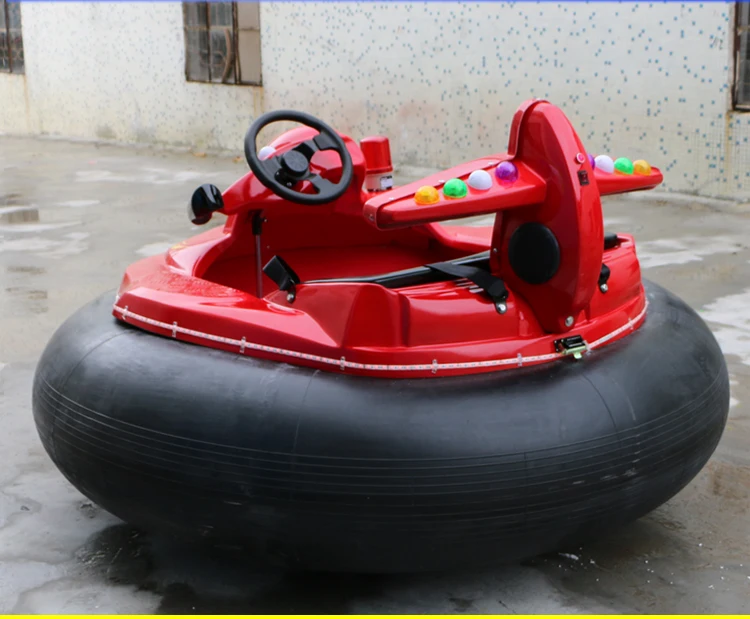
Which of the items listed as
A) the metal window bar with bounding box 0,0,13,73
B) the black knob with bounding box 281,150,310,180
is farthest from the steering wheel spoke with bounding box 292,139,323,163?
the metal window bar with bounding box 0,0,13,73

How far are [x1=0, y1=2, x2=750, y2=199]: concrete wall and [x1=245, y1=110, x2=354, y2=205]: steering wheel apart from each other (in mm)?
4016

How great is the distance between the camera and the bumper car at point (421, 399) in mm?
2033

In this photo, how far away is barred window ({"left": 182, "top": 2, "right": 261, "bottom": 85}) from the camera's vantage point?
9.18 m

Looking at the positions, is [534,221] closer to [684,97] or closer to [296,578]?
[296,578]

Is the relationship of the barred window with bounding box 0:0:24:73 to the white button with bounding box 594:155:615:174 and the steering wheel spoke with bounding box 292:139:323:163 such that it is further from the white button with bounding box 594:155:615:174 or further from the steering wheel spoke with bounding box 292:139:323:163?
the white button with bounding box 594:155:615:174

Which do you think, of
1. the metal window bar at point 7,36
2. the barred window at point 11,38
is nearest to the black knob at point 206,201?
the barred window at point 11,38

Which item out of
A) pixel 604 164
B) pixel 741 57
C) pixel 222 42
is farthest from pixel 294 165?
pixel 222 42

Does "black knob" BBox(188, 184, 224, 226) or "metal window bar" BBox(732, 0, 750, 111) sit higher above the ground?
"metal window bar" BBox(732, 0, 750, 111)

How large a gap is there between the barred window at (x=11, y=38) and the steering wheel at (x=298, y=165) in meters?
10.1

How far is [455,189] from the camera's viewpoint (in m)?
2.12

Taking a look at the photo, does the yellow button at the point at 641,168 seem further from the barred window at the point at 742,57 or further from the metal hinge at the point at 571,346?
the barred window at the point at 742,57

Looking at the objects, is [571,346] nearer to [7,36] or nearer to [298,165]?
[298,165]

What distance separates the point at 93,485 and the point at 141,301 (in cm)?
43

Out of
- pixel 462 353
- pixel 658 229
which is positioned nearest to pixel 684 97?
pixel 658 229
